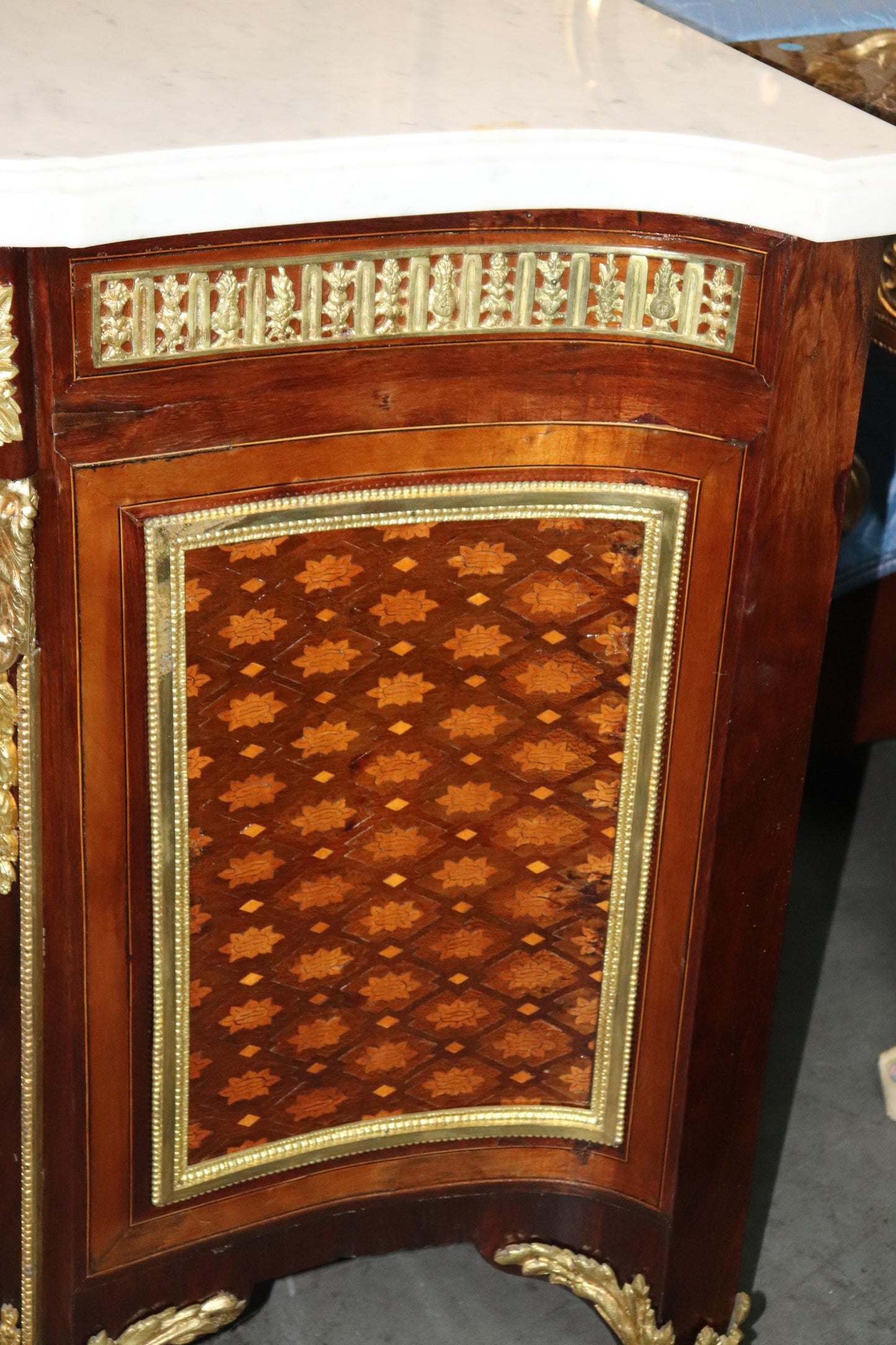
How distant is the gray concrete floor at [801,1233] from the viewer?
63.3 inches

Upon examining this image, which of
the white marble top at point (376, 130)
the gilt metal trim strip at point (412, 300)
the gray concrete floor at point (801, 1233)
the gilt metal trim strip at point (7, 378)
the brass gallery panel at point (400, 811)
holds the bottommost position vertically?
the gray concrete floor at point (801, 1233)

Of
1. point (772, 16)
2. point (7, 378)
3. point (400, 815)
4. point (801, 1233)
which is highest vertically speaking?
point (772, 16)

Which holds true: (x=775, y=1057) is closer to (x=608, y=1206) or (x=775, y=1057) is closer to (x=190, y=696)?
(x=608, y=1206)

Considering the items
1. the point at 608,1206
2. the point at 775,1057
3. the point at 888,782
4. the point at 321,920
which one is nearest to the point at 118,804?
the point at 321,920

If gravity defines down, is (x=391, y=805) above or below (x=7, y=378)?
below

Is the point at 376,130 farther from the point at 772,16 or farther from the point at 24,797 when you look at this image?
the point at 772,16

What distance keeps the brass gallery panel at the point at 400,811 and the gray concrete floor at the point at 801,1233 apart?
0.82 ft

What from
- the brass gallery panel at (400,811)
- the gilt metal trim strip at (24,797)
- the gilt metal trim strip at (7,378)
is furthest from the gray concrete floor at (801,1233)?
the gilt metal trim strip at (7,378)

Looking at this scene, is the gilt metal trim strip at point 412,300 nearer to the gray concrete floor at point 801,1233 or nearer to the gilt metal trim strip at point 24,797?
the gilt metal trim strip at point 24,797

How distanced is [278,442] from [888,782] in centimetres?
143

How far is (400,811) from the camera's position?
132cm

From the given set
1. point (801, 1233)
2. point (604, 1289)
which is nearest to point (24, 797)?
point (604, 1289)

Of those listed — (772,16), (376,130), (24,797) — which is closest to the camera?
(376,130)

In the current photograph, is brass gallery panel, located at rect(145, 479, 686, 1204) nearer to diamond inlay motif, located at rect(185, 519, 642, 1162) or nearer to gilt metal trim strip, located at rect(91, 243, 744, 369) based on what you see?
diamond inlay motif, located at rect(185, 519, 642, 1162)
